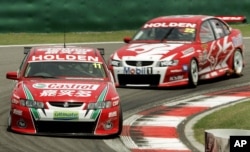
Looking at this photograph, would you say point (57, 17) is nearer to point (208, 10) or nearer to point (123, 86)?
point (208, 10)

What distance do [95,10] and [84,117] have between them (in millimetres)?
16385

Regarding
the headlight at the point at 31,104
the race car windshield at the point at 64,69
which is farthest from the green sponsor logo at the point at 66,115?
the race car windshield at the point at 64,69

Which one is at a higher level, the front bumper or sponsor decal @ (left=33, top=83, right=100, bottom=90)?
sponsor decal @ (left=33, top=83, right=100, bottom=90)

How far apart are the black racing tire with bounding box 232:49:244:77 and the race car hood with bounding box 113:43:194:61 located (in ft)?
6.14

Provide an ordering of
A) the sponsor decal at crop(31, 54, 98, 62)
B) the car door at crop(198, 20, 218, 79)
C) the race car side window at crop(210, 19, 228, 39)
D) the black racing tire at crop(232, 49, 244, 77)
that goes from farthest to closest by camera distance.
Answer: the black racing tire at crop(232, 49, 244, 77), the race car side window at crop(210, 19, 228, 39), the car door at crop(198, 20, 218, 79), the sponsor decal at crop(31, 54, 98, 62)

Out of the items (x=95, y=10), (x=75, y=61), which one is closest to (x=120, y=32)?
(x=95, y=10)

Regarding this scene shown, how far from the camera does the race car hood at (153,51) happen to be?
59.5ft

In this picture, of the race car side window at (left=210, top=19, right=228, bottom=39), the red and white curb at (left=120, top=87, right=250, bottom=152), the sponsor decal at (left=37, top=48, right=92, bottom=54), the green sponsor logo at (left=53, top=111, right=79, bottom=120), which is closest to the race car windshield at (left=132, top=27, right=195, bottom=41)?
the race car side window at (left=210, top=19, right=228, bottom=39)

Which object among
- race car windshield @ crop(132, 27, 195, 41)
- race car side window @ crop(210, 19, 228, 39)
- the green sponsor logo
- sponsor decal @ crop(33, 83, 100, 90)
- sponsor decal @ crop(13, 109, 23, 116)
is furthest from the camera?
race car side window @ crop(210, 19, 228, 39)

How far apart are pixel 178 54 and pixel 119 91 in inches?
57.2

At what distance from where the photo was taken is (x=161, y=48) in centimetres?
1858

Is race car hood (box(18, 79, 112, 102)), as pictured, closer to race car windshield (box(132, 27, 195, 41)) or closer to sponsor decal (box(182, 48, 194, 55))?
sponsor decal (box(182, 48, 194, 55))

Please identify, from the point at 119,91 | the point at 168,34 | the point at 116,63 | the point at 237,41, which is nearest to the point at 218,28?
the point at 237,41

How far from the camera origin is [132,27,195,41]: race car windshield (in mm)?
19281
